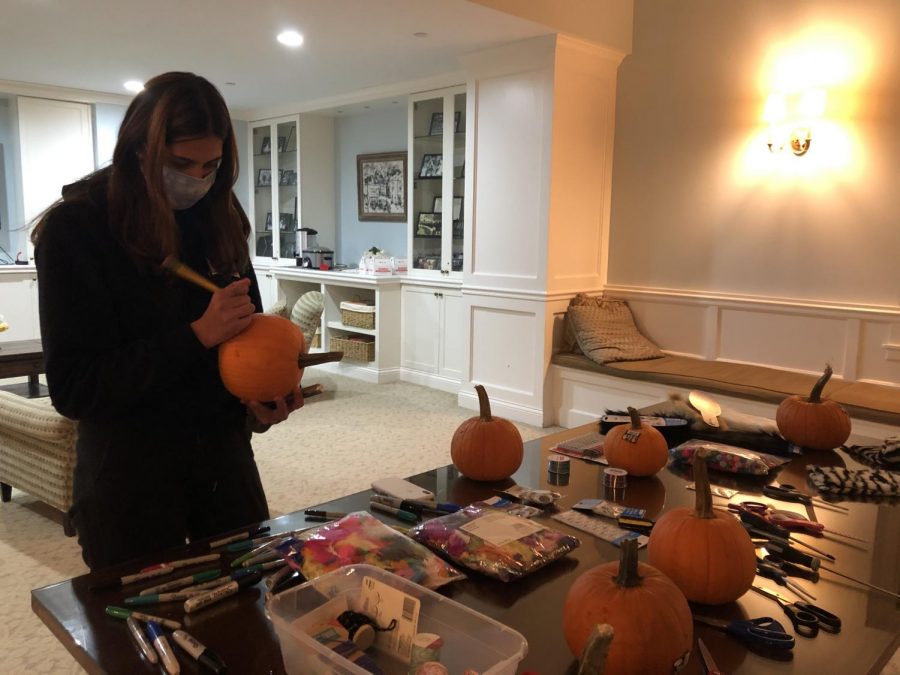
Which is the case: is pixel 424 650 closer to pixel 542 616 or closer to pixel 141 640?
pixel 542 616

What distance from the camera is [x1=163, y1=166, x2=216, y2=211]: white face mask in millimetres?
1192

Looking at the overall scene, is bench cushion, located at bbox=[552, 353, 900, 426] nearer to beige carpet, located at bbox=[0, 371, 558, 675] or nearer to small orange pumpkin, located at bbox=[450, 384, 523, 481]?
beige carpet, located at bbox=[0, 371, 558, 675]

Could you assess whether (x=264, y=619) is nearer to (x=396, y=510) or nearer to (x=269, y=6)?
(x=396, y=510)

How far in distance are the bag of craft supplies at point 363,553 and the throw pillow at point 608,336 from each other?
3.29 metres

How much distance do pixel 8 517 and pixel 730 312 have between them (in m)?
3.87

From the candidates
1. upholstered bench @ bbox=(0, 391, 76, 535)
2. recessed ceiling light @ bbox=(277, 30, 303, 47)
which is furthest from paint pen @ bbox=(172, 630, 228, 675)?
recessed ceiling light @ bbox=(277, 30, 303, 47)

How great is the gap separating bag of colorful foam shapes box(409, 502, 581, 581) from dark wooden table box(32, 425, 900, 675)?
0.02 metres

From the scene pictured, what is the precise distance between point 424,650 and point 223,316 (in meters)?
0.59

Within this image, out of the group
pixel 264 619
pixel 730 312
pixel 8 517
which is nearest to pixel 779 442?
pixel 264 619

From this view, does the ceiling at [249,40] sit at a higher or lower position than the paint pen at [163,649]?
higher

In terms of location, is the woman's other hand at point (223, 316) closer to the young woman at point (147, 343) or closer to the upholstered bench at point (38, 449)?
the young woman at point (147, 343)

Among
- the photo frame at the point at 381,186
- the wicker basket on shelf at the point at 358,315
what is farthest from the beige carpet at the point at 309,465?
the photo frame at the point at 381,186

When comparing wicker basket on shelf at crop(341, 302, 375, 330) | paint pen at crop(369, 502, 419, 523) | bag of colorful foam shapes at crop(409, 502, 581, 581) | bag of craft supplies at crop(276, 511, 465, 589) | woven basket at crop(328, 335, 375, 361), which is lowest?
woven basket at crop(328, 335, 375, 361)

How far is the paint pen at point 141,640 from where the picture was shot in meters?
0.75
